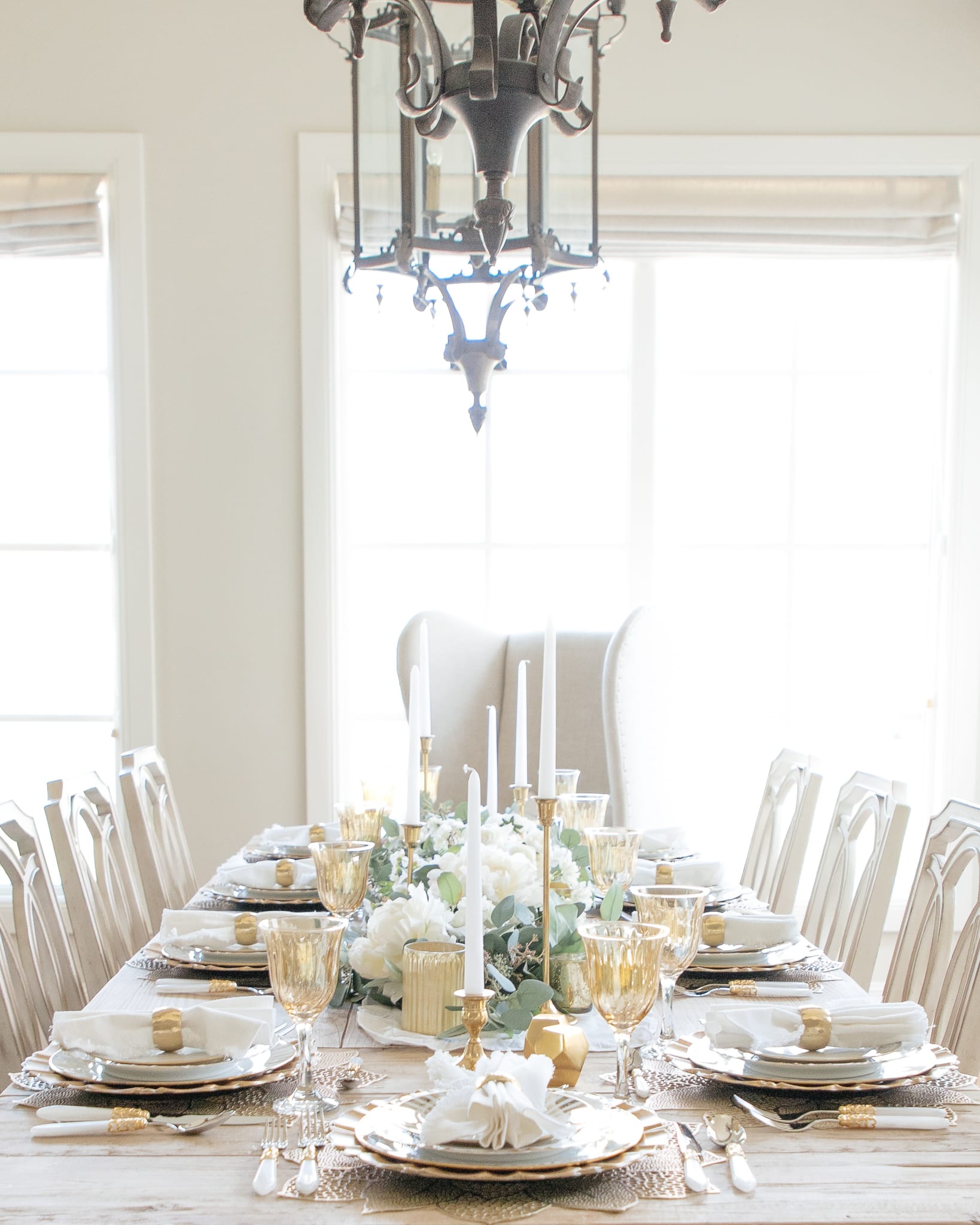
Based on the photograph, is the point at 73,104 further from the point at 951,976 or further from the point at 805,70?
the point at 951,976

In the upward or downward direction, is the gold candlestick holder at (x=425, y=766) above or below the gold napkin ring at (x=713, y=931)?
above

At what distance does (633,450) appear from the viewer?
3.76 metres

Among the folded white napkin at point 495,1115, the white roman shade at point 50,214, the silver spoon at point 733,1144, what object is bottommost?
the silver spoon at point 733,1144

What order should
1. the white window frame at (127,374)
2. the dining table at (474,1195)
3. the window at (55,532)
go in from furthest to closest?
1. the window at (55,532)
2. the white window frame at (127,374)
3. the dining table at (474,1195)

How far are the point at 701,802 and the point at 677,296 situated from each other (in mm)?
1521

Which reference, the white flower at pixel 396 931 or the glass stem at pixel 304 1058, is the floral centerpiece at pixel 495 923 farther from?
the glass stem at pixel 304 1058

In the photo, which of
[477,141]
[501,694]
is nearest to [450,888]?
[477,141]

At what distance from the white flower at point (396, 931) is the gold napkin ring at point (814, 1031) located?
15.3 inches

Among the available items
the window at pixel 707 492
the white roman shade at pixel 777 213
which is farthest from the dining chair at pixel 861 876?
the white roman shade at pixel 777 213

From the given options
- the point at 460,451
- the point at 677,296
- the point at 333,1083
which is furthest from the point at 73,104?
the point at 333,1083

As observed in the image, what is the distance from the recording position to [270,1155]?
1011mm

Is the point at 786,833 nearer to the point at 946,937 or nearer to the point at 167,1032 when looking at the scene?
the point at 946,937

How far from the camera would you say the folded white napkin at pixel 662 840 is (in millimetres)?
2422

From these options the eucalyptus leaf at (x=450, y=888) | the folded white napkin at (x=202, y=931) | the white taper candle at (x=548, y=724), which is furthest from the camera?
the folded white napkin at (x=202, y=931)
